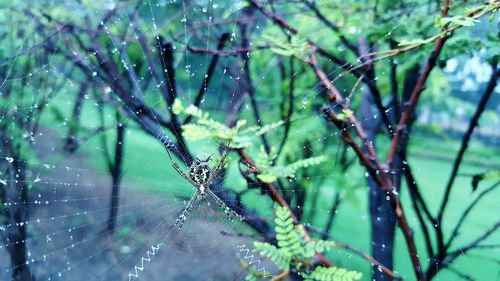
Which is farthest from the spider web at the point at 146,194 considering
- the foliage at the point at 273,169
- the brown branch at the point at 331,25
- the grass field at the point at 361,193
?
the foliage at the point at 273,169

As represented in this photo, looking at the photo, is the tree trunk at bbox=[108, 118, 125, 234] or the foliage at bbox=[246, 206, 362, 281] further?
the tree trunk at bbox=[108, 118, 125, 234]

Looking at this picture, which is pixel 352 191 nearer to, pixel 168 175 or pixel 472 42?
pixel 168 175

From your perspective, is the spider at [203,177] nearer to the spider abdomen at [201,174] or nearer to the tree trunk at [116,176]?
the spider abdomen at [201,174]

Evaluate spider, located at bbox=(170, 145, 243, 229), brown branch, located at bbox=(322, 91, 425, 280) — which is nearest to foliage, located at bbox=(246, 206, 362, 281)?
→ brown branch, located at bbox=(322, 91, 425, 280)

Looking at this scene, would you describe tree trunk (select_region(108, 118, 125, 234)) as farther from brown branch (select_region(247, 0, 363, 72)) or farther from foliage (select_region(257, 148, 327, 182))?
foliage (select_region(257, 148, 327, 182))

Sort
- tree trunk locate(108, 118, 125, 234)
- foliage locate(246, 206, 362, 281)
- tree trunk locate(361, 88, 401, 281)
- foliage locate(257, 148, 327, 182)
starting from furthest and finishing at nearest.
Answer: tree trunk locate(108, 118, 125, 234), tree trunk locate(361, 88, 401, 281), foliage locate(257, 148, 327, 182), foliage locate(246, 206, 362, 281)

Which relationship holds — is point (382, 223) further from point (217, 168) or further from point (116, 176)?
point (116, 176)

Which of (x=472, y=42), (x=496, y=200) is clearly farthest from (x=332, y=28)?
(x=496, y=200)
